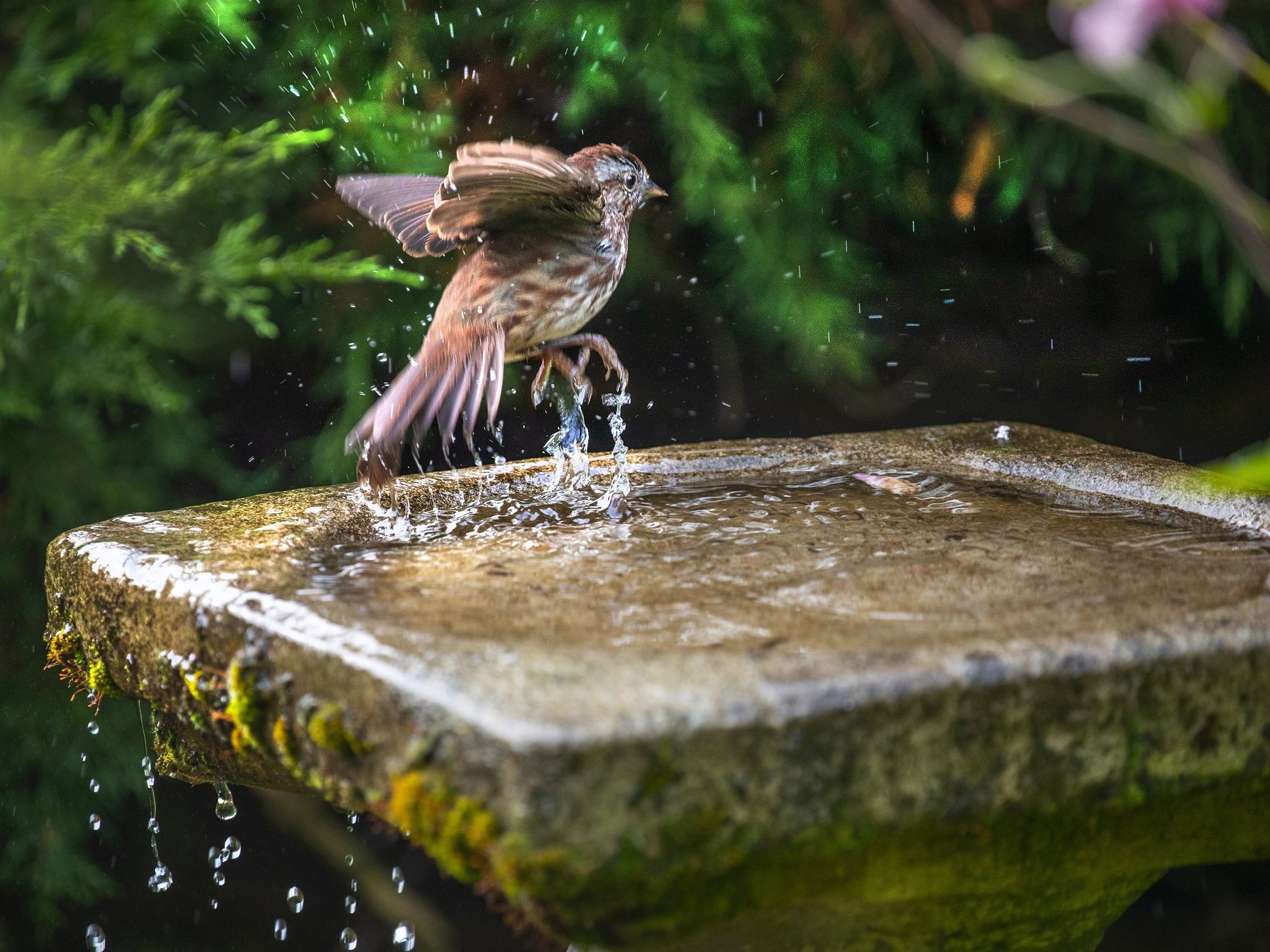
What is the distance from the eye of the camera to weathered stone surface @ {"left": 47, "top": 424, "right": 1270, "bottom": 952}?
102 cm

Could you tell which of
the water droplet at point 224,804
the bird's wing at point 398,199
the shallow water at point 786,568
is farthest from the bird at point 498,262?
the water droplet at point 224,804

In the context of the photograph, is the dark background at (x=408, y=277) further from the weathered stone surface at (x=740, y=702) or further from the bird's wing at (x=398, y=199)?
the weathered stone surface at (x=740, y=702)

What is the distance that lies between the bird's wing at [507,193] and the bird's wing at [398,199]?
0.21 metres

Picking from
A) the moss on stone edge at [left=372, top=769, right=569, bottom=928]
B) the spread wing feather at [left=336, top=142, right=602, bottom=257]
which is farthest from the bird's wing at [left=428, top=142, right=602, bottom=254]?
the moss on stone edge at [left=372, top=769, right=569, bottom=928]

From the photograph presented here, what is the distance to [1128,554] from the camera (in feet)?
5.51

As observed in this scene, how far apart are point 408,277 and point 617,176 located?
865mm

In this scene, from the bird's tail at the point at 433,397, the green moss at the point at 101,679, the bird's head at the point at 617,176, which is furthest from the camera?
the bird's head at the point at 617,176

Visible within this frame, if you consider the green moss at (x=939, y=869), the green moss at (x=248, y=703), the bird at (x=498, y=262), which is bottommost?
the green moss at (x=939, y=869)

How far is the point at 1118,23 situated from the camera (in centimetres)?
77

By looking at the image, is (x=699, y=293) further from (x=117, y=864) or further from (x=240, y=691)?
(x=240, y=691)

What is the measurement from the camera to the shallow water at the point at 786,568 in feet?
4.23

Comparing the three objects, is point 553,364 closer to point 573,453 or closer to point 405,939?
point 573,453

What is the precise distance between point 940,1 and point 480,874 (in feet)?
9.86

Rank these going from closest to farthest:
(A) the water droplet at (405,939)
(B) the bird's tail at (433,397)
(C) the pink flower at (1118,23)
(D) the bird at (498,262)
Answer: (C) the pink flower at (1118,23) → (B) the bird's tail at (433,397) → (D) the bird at (498,262) → (A) the water droplet at (405,939)
